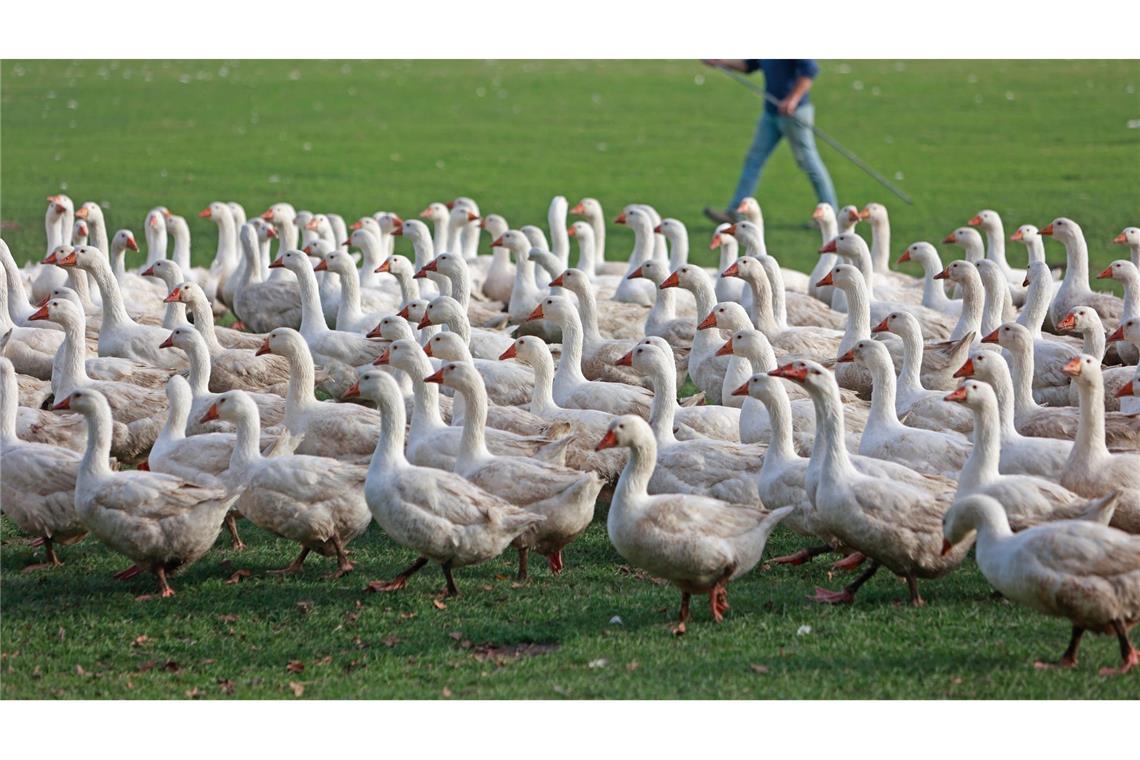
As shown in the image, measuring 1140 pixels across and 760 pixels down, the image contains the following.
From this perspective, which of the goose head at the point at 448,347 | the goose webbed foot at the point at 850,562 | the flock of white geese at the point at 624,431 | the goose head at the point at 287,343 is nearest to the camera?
the flock of white geese at the point at 624,431

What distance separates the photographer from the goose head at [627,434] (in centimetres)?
827

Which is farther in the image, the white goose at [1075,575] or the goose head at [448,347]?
the goose head at [448,347]

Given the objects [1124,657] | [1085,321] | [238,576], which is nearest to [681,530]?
[1124,657]

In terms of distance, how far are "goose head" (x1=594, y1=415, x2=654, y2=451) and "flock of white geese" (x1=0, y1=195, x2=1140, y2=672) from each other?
0.01m

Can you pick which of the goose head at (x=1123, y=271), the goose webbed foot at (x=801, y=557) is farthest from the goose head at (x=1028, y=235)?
the goose webbed foot at (x=801, y=557)

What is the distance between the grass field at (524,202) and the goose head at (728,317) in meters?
2.41

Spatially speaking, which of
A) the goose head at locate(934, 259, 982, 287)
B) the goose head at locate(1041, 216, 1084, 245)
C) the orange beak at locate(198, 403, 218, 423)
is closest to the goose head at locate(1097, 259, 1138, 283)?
the goose head at locate(1041, 216, 1084, 245)

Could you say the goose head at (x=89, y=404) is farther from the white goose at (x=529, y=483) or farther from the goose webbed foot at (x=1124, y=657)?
the goose webbed foot at (x=1124, y=657)

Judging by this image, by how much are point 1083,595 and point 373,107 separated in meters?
30.8

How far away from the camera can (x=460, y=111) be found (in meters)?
35.2

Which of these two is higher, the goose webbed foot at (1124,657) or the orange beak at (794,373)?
the orange beak at (794,373)

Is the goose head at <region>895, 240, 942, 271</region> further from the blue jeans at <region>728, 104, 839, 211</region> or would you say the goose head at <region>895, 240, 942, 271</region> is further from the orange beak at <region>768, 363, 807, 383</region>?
the orange beak at <region>768, 363, 807, 383</region>

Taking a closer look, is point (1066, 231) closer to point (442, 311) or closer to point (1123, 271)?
point (1123, 271)

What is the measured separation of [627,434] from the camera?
8266 mm
